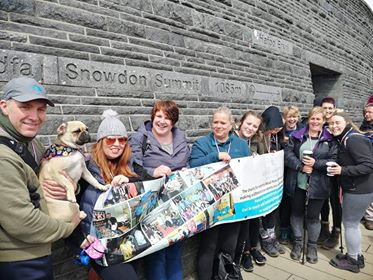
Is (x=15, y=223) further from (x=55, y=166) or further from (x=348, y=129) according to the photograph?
(x=348, y=129)

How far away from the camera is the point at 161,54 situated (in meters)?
4.09

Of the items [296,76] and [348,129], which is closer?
[348,129]

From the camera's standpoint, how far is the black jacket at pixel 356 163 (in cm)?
335

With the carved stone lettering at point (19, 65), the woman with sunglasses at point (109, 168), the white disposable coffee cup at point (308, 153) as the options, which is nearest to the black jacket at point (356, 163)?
the white disposable coffee cup at point (308, 153)

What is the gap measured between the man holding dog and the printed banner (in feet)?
1.68

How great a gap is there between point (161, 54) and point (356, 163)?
3108 millimetres

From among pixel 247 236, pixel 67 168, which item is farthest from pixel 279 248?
pixel 67 168

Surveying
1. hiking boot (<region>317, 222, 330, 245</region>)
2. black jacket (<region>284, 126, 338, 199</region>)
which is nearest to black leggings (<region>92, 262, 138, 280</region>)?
black jacket (<region>284, 126, 338, 199</region>)

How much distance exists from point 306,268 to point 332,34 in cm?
839

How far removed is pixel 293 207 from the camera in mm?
4020

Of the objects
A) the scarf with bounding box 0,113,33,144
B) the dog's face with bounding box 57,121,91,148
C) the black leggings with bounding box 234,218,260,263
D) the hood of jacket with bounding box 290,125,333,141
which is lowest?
the black leggings with bounding box 234,218,260,263

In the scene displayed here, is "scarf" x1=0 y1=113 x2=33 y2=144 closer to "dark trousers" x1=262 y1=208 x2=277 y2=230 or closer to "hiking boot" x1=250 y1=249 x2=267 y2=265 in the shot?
"hiking boot" x1=250 y1=249 x2=267 y2=265

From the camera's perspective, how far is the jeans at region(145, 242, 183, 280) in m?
2.76

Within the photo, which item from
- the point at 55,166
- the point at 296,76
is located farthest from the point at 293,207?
the point at 296,76
